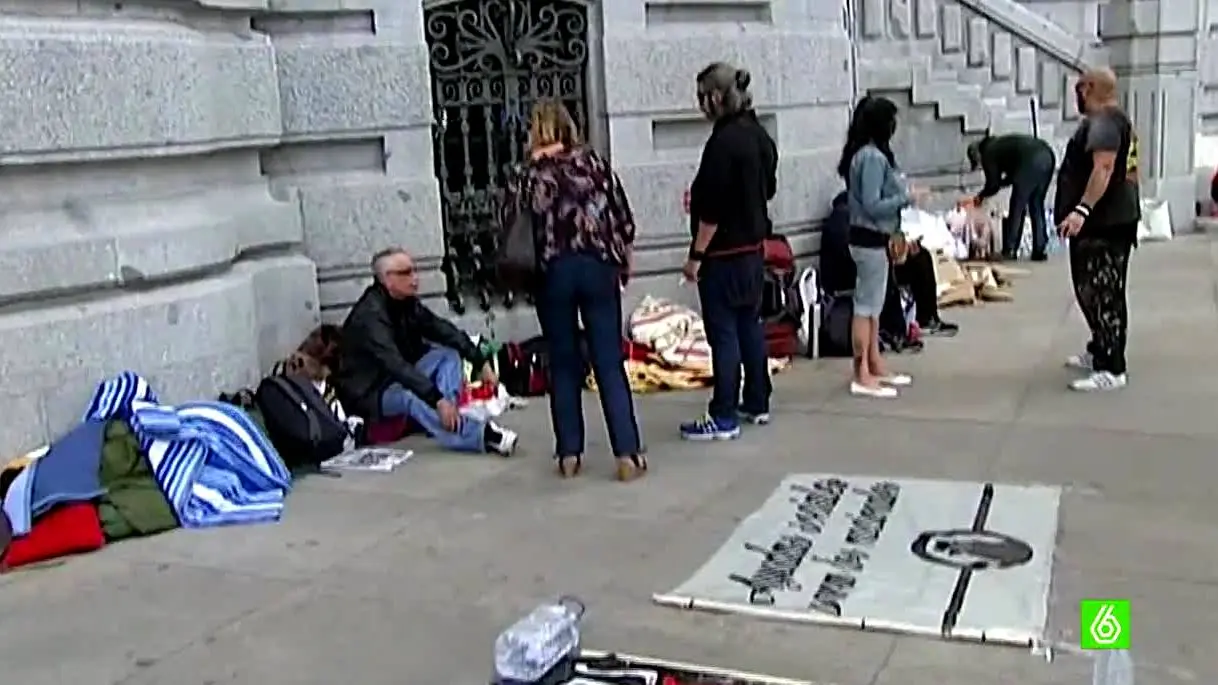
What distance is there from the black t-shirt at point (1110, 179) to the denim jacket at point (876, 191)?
929 mm

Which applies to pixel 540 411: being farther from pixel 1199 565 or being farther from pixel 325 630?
pixel 1199 565

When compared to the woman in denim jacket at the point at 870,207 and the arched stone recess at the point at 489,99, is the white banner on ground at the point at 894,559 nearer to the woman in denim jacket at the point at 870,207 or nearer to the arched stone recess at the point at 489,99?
the woman in denim jacket at the point at 870,207

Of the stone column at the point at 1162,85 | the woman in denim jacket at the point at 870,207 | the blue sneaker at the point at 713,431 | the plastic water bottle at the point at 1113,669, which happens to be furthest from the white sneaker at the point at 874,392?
the stone column at the point at 1162,85

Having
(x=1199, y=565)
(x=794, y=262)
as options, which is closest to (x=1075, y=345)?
(x=794, y=262)

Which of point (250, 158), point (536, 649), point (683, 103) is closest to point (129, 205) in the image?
point (250, 158)

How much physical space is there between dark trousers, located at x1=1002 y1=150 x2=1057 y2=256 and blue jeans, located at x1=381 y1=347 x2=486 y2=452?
24.9 ft

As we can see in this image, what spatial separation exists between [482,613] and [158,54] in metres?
3.64

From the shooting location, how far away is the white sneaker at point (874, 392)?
→ 8109mm

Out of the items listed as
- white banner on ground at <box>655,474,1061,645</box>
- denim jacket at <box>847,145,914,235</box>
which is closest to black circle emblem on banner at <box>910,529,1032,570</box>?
white banner on ground at <box>655,474,1061,645</box>

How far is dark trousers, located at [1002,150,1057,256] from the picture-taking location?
1347 cm

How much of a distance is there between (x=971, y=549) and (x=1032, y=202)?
9.23 meters

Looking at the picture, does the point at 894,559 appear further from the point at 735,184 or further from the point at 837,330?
the point at 837,330

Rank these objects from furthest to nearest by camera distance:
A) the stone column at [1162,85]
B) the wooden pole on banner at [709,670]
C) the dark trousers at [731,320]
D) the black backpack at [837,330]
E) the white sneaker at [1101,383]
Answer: the stone column at [1162,85] < the black backpack at [837,330] < the white sneaker at [1101,383] < the dark trousers at [731,320] < the wooden pole on banner at [709,670]

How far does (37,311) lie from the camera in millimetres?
6539
